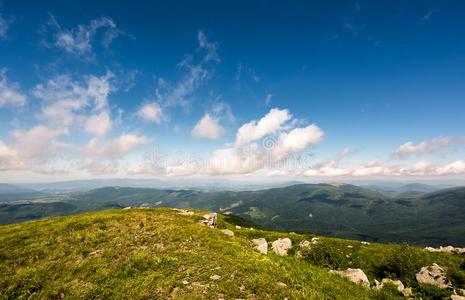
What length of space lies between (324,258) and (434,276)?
907 cm

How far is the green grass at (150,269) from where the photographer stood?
14.2 m

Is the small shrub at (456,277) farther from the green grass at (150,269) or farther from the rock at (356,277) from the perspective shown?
the rock at (356,277)

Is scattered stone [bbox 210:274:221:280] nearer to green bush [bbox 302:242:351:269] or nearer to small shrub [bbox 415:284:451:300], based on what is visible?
green bush [bbox 302:242:351:269]

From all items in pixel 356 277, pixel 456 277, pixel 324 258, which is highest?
pixel 356 277

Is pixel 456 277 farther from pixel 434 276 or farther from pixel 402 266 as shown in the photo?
pixel 402 266

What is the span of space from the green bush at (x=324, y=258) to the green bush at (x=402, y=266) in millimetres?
3332

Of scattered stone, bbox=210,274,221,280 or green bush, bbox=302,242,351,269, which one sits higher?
scattered stone, bbox=210,274,221,280

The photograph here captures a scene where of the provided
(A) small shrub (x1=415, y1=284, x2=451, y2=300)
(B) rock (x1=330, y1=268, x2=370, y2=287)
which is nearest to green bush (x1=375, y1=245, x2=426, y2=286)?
(A) small shrub (x1=415, y1=284, x2=451, y2=300)

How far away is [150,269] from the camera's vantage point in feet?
56.2

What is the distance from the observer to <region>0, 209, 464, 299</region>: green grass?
1423cm

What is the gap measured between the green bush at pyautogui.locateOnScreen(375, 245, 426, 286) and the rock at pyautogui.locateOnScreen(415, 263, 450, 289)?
2.03ft

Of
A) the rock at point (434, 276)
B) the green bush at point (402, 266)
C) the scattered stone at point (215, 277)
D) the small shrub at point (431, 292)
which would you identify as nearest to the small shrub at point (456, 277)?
the rock at point (434, 276)

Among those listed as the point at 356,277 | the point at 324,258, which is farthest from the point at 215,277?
the point at 324,258

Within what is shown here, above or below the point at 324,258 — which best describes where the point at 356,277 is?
above
